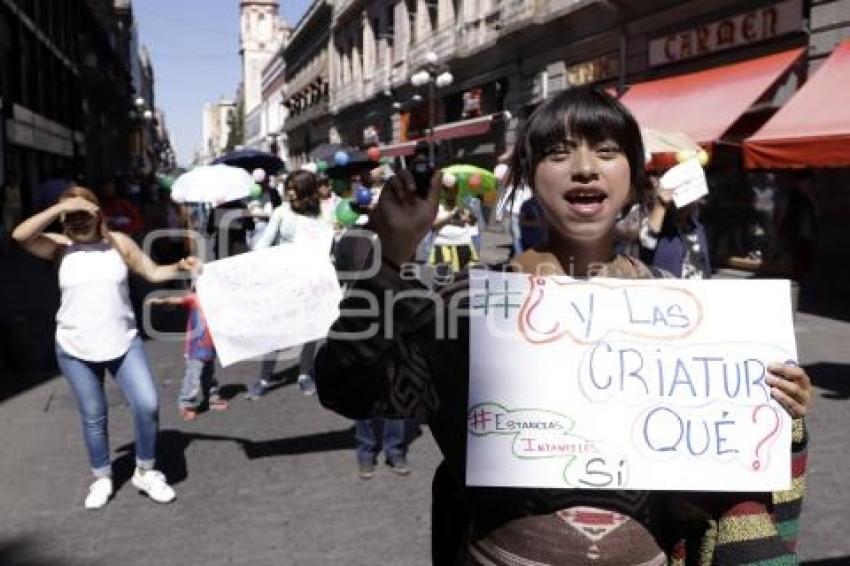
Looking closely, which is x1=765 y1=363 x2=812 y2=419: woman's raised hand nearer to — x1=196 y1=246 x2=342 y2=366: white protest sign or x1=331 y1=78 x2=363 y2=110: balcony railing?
x1=196 y1=246 x2=342 y2=366: white protest sign

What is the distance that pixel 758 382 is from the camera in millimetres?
1690

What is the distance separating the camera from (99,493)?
4762 mm

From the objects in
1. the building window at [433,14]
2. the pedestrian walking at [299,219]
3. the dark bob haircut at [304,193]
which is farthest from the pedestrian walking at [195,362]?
the building window at [433,14]

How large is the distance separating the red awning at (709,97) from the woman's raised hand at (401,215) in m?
10.8

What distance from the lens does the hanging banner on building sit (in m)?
13.1

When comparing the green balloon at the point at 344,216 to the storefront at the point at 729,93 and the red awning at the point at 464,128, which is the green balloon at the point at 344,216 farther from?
the red awning at the point at 464,128

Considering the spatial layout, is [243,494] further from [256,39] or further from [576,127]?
[256,39]

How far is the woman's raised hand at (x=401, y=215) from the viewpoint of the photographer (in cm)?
164

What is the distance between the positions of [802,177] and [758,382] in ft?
38.5

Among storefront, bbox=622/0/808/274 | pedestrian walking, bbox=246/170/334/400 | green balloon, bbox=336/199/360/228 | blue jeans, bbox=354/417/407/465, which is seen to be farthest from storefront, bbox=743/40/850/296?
blue jeans, bbox=354/417/407/465

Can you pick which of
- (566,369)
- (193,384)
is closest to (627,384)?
(566,369)

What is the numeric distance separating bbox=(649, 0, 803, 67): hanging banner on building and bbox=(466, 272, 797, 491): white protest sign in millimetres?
12725

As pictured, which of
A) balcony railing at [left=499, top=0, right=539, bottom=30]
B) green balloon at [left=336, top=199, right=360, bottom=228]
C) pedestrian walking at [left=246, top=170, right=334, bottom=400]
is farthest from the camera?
balcony railing at [left=499, top=0, right=539, bottom=30]

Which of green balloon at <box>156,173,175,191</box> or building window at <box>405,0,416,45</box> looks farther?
building window at <box>405,0,416,45</box>
